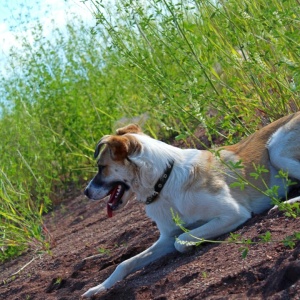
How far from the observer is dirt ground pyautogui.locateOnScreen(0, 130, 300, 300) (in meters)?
4.33

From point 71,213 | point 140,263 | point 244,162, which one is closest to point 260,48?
point 244,162

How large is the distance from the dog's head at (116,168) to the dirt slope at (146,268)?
0.47m

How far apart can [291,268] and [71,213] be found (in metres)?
6.02

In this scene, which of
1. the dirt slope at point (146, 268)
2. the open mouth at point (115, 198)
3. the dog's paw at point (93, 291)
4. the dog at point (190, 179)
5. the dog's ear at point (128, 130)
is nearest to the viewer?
the dirt slope at point (146, 268)

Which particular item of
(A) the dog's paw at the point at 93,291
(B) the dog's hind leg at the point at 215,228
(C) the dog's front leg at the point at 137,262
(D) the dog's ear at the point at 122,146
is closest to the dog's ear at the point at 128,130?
(D) the dog's ear at the point at 122,146

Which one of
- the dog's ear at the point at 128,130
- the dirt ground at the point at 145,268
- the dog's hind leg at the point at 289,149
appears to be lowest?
the dirt ground at the point at 145,268

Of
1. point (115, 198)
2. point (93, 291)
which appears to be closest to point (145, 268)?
point (93, 291)

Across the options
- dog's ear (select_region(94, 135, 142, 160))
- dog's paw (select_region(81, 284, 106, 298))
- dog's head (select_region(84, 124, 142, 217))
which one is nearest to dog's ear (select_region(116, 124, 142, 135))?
dog's head (select_region(84, 124, 142, 217))

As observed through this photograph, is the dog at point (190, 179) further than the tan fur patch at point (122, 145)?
No

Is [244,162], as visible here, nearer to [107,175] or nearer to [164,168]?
[164,168]

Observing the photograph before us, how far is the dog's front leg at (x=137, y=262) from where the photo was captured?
5797 millimetres

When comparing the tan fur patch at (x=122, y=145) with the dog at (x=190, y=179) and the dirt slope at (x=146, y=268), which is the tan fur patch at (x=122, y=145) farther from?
the dirt slope at (x=146, y=268)

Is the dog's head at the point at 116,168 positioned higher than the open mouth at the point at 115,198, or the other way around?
the dog's head at the point at 116,168

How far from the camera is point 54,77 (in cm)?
1134
